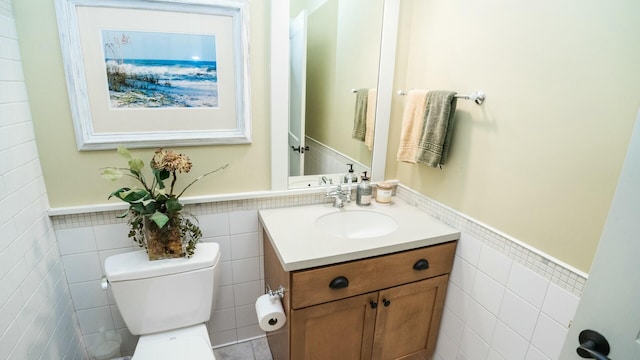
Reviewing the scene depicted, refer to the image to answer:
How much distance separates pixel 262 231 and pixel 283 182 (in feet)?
0.92

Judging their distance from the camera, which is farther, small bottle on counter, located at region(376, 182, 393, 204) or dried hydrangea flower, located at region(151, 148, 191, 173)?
small bottle on counter, located at region(376, 182, 393, 204)

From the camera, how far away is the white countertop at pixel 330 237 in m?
1.19

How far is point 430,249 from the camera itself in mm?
1396

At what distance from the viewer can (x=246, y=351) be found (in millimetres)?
1760

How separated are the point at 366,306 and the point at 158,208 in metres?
0.97

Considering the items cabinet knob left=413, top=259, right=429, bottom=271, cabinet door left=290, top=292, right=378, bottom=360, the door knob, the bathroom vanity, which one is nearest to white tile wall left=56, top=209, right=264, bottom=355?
the bathroom vanity

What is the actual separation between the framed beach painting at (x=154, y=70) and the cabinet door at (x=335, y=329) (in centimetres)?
87

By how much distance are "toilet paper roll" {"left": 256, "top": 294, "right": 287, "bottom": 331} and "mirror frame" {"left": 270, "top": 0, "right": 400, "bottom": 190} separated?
557mm

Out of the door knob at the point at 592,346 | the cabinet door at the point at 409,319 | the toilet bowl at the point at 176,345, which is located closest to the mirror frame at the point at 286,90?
the cabinet door at the point at 409,319

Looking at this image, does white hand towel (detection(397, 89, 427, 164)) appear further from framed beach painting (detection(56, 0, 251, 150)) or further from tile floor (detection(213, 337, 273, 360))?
tile floor (detection(213, 337, 273, 360))

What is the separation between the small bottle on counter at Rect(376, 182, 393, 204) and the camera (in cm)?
171

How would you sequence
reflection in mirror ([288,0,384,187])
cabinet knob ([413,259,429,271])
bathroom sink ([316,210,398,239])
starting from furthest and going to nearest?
bathroom sink ([316,210,398,239]) → reflection in mirror ([288,0,384,187]) → cabinet knob ([413,259,429,271])

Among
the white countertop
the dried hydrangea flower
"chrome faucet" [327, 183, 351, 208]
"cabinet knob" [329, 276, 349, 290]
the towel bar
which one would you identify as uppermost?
the towel bar

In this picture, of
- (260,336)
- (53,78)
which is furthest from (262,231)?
(53,78)
